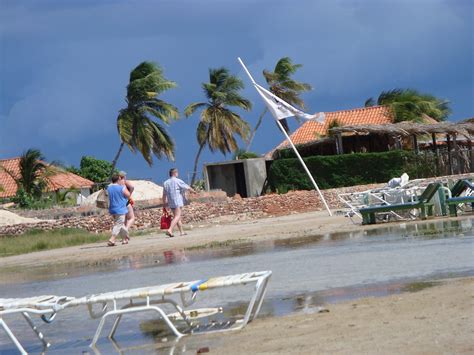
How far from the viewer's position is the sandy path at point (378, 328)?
666 centimetres

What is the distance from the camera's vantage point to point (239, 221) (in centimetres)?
3189

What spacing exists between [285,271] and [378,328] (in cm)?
611

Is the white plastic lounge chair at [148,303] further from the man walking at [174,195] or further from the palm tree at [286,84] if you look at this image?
the palm tree at [286,84]

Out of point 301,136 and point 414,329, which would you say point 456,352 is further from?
point 301,136

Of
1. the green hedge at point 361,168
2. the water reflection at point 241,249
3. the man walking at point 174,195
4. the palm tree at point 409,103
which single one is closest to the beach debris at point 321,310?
the water reflection at point 241,249

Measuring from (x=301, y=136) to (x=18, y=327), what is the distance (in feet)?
170

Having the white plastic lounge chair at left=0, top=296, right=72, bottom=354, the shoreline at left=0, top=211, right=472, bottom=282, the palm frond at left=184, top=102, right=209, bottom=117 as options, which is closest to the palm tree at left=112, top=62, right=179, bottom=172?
the palm frond at left=184, top=102, right=209, bottom=117

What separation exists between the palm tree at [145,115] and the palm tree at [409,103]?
1431cm

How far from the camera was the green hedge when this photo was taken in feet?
148

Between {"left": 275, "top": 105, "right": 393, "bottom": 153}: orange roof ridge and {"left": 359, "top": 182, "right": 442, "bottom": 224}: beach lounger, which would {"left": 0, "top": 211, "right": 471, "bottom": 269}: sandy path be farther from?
{"left": 275, "top": 105, "right": 393, "bottom": 153}: orange roof ridge

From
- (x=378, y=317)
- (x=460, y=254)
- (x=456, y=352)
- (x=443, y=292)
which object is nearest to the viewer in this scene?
(x=456, y=352)

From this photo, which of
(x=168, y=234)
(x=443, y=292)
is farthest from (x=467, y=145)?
(x=443, y=292)

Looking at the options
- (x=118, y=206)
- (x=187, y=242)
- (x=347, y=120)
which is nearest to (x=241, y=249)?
(x=187, y=242)

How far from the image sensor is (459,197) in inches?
825
